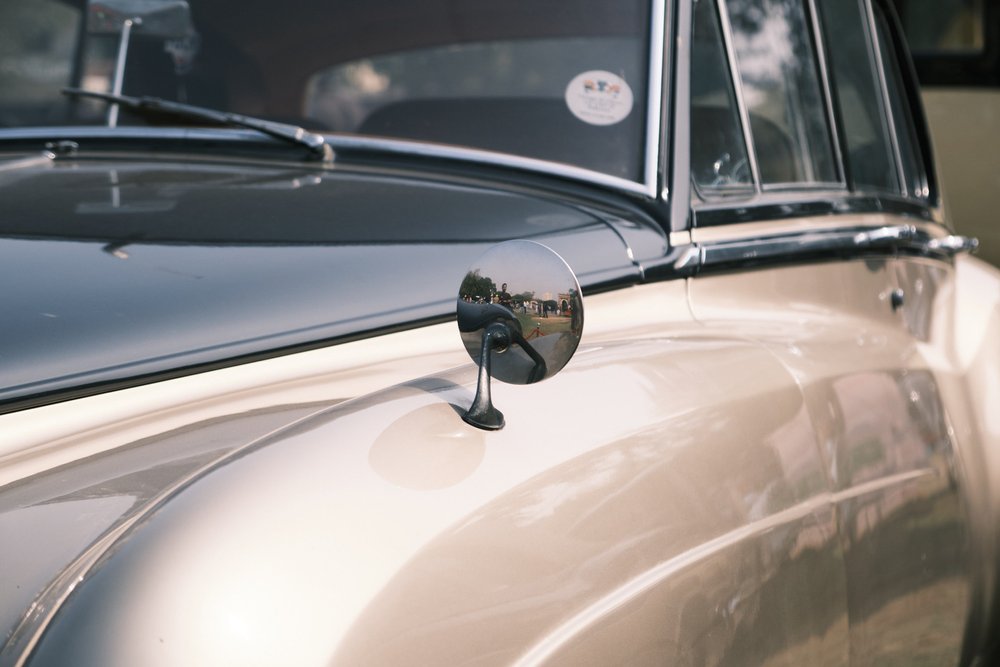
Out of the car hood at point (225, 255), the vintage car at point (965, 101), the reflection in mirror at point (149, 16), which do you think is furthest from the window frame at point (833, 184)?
the vintage car at point (965, 101)

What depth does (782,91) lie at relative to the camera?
2260 mm

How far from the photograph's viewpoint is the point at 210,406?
121 cm

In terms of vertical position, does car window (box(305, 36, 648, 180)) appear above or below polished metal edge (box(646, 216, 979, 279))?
above

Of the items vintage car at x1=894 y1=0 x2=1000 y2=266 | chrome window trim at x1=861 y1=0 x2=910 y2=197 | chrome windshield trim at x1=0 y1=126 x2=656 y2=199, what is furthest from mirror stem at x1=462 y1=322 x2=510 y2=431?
vintage car at x1=894 y1=0 x2=1000 y2=266

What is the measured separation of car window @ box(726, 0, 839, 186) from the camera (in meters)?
2.13

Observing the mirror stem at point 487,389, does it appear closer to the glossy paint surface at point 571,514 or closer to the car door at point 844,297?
the glossy paint surface at point 571,514

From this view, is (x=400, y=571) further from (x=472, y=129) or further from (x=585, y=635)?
(x=472, y=129)

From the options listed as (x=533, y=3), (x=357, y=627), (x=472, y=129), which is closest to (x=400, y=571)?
(x=357, y=627)

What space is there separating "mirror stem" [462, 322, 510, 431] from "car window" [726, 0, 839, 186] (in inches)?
42.7

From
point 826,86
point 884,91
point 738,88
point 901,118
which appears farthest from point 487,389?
point 901,118

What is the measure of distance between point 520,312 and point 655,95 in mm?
800

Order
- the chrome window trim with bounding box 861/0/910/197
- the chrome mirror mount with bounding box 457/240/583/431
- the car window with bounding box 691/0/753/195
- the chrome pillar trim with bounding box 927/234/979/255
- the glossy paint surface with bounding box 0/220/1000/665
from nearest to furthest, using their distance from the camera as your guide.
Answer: the glossy paint surface with bounding box 0/220/1000/665 < the chrome mirror mount with bounding box 457/240/583/431 < the car window with bounding box 691/0/753/195 < the chrome pillar trim with bounding box 927/234/979/255 < the chrome window trim with bounding box 861/0/910/197

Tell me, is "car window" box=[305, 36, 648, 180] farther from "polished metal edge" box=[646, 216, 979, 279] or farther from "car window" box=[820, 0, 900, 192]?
"car window" box=[820, 0, 900, 192]

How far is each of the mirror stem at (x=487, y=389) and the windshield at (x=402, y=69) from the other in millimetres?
719
